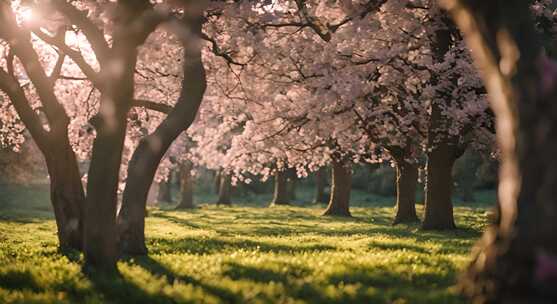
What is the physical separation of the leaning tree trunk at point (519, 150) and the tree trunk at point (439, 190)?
18.2 meters

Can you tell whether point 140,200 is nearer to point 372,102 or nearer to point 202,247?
point 202,247

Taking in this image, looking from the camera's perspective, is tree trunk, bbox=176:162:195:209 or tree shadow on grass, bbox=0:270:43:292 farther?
tree trunk, bbox=176:162:195:209

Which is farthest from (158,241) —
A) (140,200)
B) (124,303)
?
(124,303)

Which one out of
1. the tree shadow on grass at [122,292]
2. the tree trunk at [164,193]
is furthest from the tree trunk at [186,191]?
the tree shadow on grass at [122,292]

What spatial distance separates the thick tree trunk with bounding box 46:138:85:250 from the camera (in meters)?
15.2

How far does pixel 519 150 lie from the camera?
5.71 metres

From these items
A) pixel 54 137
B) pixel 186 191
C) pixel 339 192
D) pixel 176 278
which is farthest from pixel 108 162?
pixel 186 191

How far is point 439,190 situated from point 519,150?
1909cm

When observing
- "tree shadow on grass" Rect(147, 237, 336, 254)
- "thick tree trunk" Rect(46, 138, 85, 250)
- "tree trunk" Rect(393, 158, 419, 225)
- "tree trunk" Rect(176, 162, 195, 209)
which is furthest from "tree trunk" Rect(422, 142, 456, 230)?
"tree trunk" Rect(176, 162, 195, 209)

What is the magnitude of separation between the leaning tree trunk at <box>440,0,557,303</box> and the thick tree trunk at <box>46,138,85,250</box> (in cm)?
1150

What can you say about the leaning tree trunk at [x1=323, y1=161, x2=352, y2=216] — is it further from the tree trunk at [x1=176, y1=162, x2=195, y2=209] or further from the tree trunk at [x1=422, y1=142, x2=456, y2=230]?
the tree trunk at [x1=176, y1=162, x2=195, y2=209]

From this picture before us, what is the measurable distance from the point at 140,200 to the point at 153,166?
3.24ft

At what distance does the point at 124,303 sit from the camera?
870 cm

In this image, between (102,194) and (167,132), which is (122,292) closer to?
(102,194)
